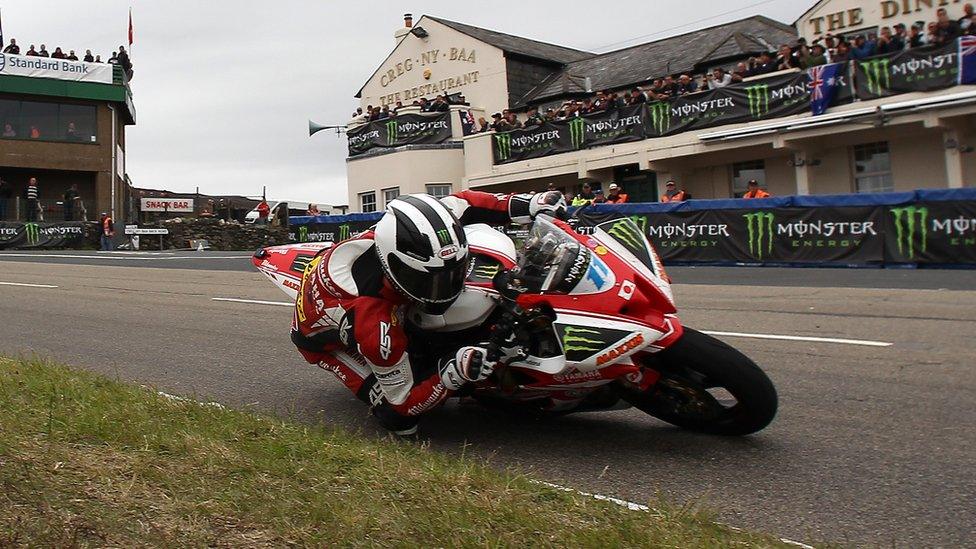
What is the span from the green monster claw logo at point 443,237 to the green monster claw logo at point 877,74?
18393 mm

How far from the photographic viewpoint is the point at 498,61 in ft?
109

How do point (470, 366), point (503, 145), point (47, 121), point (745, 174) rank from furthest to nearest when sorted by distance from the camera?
point (47, 121)
point (503, 145)
point (745, 174)
point (470, 366)

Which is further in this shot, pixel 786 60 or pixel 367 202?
pixel 367 202

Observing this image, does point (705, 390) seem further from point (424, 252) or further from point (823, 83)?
point (823, 83)

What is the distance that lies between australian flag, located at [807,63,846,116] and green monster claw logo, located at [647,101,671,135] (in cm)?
413

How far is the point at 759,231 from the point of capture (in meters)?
16.9

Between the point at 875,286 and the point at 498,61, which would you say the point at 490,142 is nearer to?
the point at 498,61

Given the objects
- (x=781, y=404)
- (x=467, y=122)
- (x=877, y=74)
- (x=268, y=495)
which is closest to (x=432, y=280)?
(x=268, y=495)

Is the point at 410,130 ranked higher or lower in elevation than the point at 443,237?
higher

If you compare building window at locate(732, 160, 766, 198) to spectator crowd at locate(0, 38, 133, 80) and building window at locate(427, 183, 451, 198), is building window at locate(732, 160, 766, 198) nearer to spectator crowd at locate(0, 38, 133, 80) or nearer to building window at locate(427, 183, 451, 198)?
building window at locate(427, 183, 451, 198)

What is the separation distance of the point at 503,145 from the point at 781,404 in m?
24.0

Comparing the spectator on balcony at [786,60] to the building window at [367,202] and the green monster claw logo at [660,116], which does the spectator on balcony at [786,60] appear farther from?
the building window at [367,202]

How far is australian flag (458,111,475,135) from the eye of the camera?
1226 inches

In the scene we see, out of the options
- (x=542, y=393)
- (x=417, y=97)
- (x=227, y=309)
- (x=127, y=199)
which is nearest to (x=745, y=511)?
(x=542, y=393)
